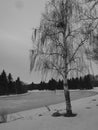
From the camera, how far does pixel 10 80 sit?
62.4 meters

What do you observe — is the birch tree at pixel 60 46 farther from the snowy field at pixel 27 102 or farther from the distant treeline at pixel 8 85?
the distant treeline at pixel 8 85

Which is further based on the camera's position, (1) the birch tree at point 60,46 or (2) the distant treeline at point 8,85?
(2) the distant treeline at point 8,85

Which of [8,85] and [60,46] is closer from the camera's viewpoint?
[60,46]

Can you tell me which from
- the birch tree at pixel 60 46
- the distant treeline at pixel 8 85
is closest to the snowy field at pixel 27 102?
the birch tree at pixel 60 46

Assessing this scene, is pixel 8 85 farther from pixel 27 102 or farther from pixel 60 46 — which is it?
pixel 60 46

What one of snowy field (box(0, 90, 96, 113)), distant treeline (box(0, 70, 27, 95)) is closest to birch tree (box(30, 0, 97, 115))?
snowy field (box(0, 90, 96, 113))

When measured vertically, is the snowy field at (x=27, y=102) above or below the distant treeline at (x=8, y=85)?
below

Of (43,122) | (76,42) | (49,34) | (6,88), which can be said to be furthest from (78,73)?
(6,88)

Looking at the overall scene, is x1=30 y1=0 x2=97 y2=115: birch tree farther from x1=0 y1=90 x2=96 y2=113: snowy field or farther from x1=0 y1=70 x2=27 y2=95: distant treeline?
x1=0 y1=70 x2=27 y2=95: distant treeline

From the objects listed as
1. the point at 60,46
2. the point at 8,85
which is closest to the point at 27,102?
the point at 60,46

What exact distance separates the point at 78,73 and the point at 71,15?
2760 millimetres

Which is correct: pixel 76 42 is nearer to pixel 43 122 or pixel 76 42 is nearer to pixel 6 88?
pixel 43 122

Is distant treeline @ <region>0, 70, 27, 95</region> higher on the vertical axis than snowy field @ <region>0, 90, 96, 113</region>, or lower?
higher

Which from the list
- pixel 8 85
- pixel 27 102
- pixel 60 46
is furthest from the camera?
pixel 8 85
